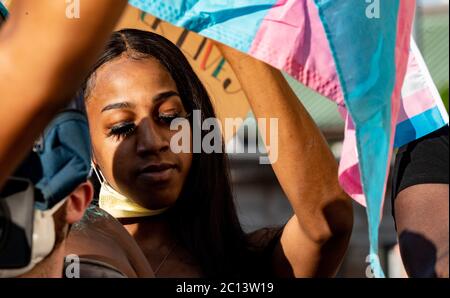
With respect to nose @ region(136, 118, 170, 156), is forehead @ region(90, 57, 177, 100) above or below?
above

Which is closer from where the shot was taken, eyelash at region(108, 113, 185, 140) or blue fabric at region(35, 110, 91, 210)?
blue fabric at region(35, 110, 91, 210)

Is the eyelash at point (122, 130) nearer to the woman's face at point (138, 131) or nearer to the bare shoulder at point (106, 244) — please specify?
the woman's face at point (138, 131)

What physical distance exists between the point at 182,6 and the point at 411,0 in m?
0.45

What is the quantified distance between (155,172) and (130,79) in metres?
0.21

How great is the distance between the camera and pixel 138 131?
1929 millimetres

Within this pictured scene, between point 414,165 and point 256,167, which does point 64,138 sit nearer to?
point 414,165

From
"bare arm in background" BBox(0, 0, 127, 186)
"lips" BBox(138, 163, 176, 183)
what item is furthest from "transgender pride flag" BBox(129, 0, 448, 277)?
"bare arm in background" BBox(0, 0, 127, 186)

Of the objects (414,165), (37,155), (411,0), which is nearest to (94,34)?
(37,155)

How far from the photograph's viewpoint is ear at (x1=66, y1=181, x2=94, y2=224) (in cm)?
135

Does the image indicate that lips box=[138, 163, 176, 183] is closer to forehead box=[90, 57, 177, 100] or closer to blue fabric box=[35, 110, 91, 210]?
forehead box=[90, 57, 177, 100]

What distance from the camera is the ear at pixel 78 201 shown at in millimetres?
1350

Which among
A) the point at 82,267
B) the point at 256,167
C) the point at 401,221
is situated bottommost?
the point at 256,167

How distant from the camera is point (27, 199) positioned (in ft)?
3.97

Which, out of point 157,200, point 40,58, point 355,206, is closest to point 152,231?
point 157,200
